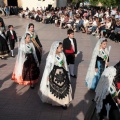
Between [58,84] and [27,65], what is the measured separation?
64.4 inches

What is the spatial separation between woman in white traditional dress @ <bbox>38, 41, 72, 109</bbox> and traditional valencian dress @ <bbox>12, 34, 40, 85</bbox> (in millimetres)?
1225

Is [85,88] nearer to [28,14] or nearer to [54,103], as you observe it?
[54,103]

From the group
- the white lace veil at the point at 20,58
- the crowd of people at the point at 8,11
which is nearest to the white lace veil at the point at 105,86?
the white lace veil at the point at 20,58

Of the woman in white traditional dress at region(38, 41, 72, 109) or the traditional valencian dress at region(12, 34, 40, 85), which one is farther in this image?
the traditional valencian dress at region(12, 34, 40, 85)

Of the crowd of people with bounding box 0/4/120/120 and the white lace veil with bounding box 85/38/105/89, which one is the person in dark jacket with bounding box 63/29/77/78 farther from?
the white lace veil with bounding box 85/38/105/89

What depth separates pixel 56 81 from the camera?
5.55 metres

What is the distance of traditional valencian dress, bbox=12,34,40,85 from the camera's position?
22.5 feet

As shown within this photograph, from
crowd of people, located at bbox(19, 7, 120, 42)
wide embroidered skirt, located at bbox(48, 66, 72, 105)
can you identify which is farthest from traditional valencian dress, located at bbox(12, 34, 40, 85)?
crowd of people, located at bbox(19, 7, 120, 42)

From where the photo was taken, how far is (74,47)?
293 inches

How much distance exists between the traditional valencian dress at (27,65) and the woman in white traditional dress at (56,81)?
1225 millimetres

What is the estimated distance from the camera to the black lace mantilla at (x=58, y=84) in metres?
5.55

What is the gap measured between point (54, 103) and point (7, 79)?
2.60m

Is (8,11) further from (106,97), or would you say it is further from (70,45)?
(106,97)

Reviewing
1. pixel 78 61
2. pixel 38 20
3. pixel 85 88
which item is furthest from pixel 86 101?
pixel 38 20
